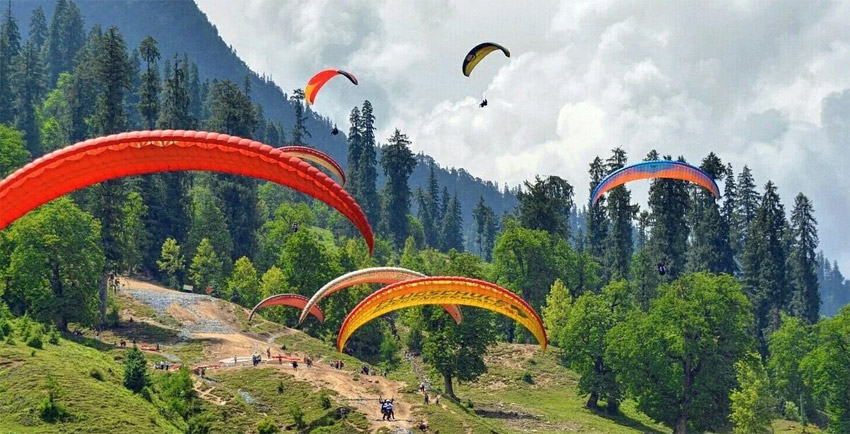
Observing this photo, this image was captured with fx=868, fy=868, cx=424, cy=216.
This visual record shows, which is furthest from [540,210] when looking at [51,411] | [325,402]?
[51,411]

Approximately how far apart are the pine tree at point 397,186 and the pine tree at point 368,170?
2.18 metres

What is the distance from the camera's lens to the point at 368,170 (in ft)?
450

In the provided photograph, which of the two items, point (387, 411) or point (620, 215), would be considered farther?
point (620, 215)

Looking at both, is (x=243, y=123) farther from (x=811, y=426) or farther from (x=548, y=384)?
(x=811, y=426)

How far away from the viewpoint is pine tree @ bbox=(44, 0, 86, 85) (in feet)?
590

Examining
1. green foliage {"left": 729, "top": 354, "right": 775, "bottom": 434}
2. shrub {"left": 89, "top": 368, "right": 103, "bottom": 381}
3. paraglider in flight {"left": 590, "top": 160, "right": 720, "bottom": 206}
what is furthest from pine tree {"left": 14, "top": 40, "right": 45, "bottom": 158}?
green foliage {"left": 729, "top": 354, "right": 775, "bottom": 434}

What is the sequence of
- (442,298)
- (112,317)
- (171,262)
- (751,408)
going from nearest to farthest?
(442,298), (751,408), (112,317), (171,262)

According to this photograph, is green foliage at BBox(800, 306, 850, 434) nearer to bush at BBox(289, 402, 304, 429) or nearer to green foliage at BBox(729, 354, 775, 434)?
green foliage at BBox(729, 354, 775, 434)

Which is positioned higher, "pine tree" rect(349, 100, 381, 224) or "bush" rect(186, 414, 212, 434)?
"pine tree" rect(349, 100, 381, 224)

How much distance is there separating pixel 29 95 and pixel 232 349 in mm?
92284

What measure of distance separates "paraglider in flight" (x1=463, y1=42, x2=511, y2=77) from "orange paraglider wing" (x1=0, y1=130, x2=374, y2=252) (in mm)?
23210

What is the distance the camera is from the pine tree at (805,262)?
11325 centimetres

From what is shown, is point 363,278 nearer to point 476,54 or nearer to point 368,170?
point 476,54

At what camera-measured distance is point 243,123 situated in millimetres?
99062
